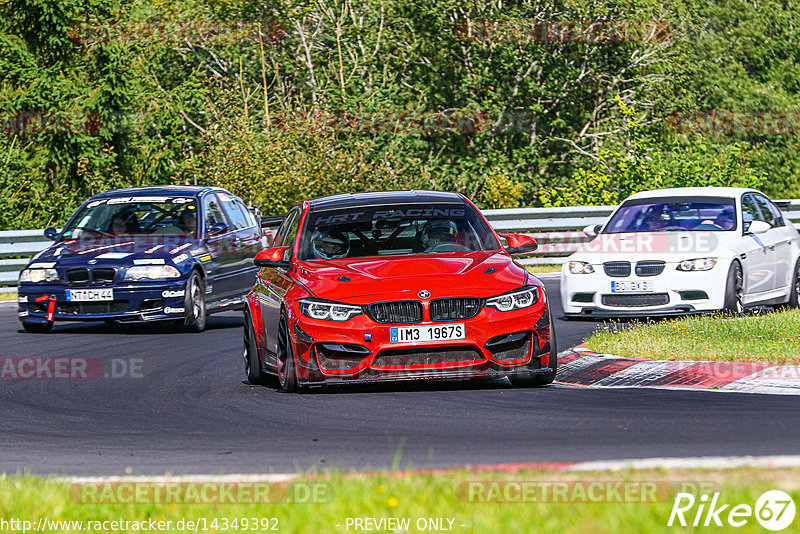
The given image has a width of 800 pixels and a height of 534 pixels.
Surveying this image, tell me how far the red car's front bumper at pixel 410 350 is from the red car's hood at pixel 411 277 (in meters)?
0.21

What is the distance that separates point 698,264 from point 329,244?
6.12m

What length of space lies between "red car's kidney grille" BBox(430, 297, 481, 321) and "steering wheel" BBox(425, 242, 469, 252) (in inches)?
44.0

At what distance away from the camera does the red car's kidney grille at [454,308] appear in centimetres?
1009

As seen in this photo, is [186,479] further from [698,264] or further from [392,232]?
[698,264]

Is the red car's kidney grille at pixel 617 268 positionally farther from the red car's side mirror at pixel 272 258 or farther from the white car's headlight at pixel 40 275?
the white car's headlight at pixel 40 275

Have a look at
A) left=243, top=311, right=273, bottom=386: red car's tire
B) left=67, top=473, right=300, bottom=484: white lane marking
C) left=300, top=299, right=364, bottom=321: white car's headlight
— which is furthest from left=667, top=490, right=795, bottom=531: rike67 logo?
left=243, top=311, right=273, bottom=386: red car's tire

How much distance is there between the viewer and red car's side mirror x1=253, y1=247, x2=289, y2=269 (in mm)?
11203

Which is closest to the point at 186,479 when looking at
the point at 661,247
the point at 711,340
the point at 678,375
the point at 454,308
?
the point at 454,308

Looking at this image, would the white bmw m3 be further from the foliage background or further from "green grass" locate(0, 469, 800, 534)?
the foliage background

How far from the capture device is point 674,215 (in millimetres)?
17625

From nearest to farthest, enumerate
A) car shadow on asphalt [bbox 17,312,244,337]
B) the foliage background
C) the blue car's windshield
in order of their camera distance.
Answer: car shadow on asphalt [bbox 17,312,244,337] → the blue car's windshield → the foliage background

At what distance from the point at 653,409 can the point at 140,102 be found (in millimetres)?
27508

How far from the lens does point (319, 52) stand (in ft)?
128

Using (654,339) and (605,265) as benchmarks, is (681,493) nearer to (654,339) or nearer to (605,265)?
(654,339)
